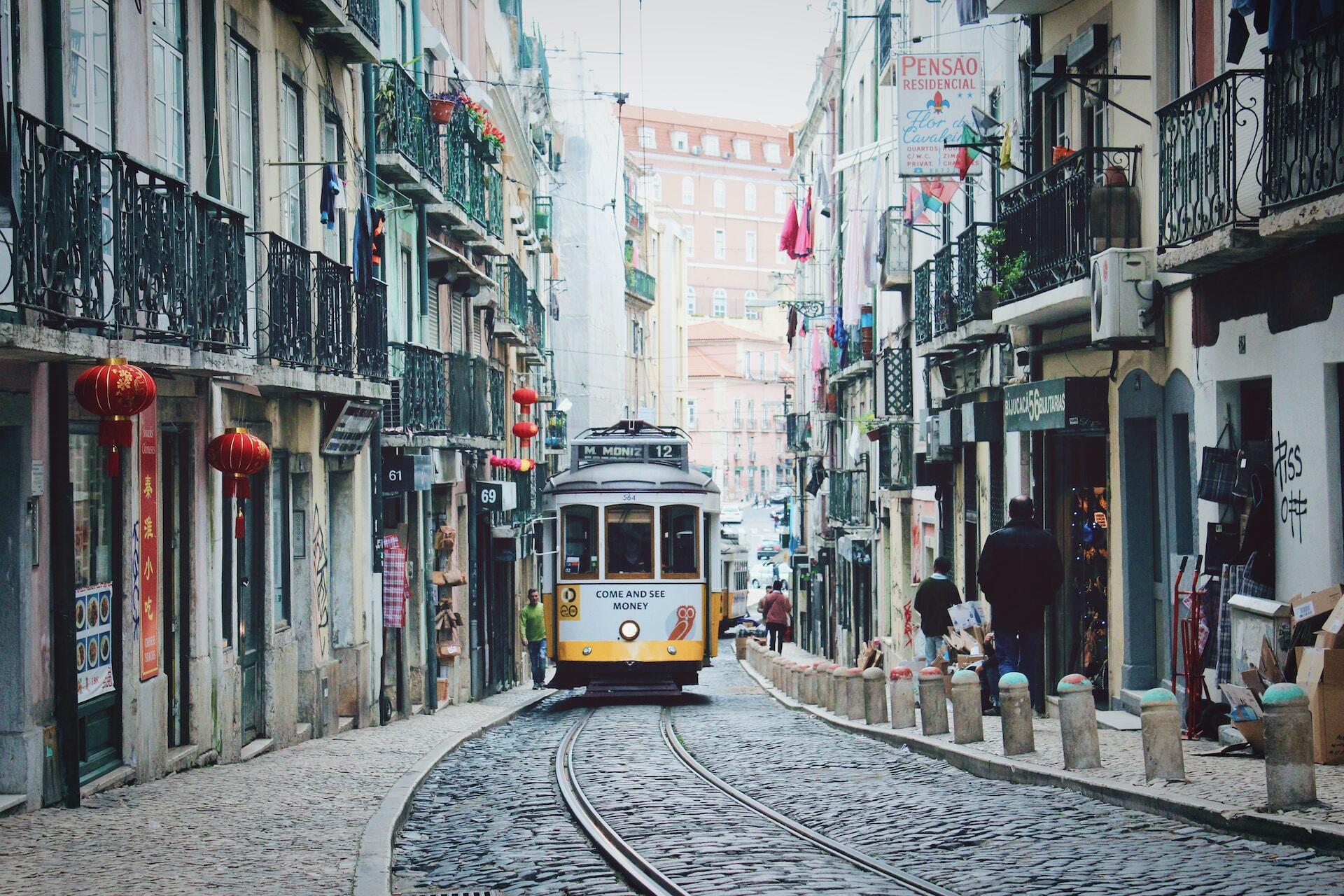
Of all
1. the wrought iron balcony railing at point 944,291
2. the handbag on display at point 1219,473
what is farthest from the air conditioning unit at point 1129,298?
the wrought iron balcony railing at point 944,291

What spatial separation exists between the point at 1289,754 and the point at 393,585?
14626 mm

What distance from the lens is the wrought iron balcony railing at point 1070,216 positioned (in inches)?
581

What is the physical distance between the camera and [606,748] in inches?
639

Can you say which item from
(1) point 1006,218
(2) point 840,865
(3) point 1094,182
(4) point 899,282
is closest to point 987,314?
(1) point 1006,218

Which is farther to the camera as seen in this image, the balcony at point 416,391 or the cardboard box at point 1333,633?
the balcony at point 416,391

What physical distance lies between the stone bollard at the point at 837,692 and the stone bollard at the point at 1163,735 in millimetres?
9422

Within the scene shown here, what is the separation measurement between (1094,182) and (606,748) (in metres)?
7.09

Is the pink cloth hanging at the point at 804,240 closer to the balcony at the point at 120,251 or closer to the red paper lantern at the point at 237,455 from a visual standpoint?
the red paper lantern at the point at 237,455

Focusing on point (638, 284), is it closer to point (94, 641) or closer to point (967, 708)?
point (967, 708)

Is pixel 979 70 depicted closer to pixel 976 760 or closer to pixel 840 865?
pixel 976 760

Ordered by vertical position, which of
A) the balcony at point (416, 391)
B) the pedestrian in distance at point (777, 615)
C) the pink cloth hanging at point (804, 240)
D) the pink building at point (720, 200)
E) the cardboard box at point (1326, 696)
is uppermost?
the pink building at point (720, 200)

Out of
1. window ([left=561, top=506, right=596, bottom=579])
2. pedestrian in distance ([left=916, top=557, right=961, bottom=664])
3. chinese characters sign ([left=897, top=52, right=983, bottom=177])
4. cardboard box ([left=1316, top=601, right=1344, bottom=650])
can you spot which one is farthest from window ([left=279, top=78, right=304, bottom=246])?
cardboard box ([left=1316, top=601, right=1344, bottom=650])

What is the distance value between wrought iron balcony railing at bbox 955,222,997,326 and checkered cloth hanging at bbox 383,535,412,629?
7.84 m

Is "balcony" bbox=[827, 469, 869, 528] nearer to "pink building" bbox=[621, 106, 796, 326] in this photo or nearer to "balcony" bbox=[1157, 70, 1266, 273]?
"balcony" bbox=[1157, 70, 1266, 273]
